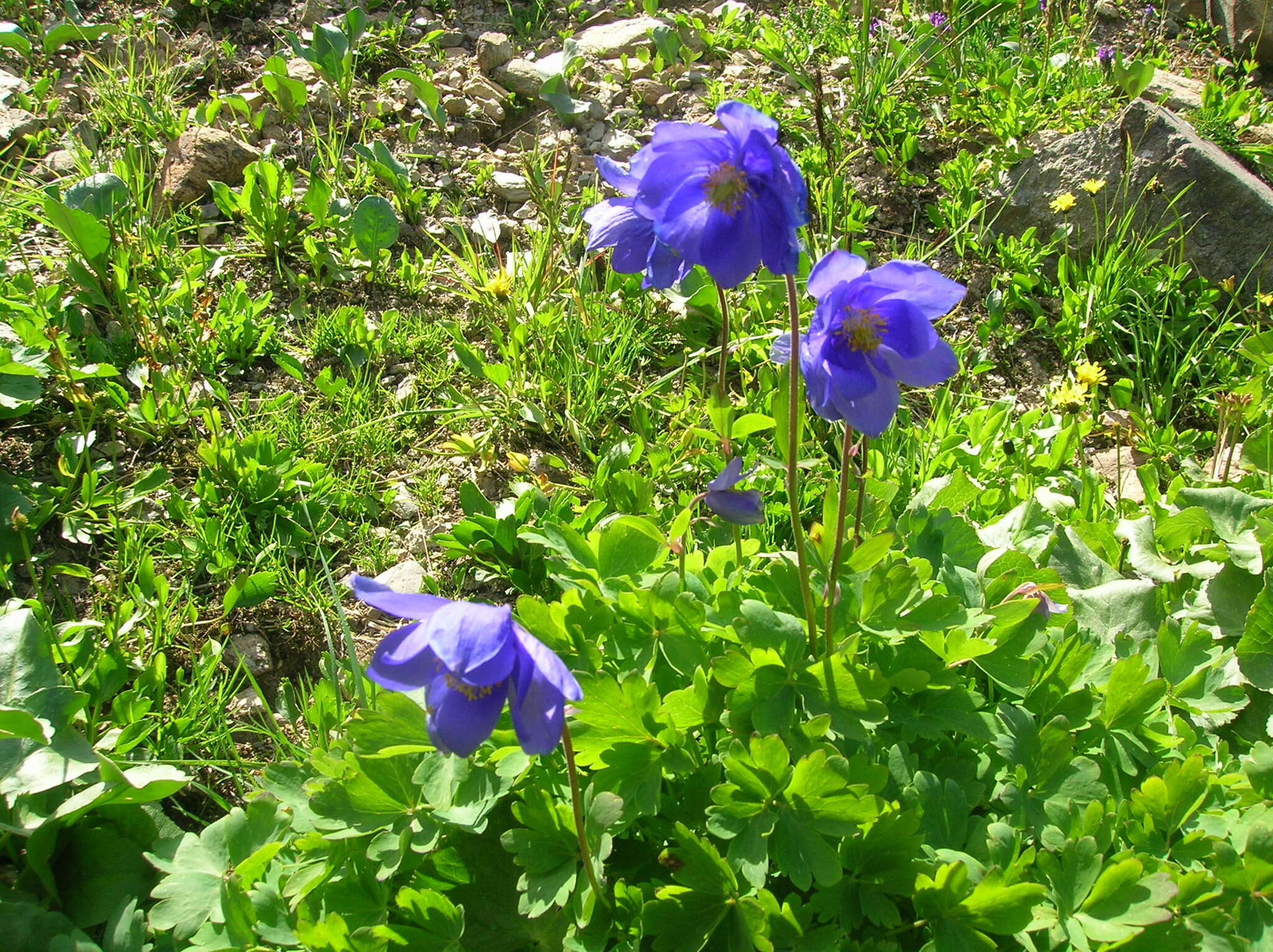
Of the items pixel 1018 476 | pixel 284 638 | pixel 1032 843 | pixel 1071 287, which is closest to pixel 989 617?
pixel 1032 843

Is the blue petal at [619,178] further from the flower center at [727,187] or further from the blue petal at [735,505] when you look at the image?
the blue petal at [735,505]

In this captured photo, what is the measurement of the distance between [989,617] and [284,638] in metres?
1.97

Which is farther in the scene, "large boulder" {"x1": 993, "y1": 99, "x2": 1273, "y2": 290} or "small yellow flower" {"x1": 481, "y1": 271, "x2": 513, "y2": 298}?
"large boulder" {"x1": 993, "y1": 99, "x2": 1273, "y2": 290}

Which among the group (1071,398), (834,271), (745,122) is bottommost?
(1071,398)

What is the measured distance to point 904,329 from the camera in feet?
5.24

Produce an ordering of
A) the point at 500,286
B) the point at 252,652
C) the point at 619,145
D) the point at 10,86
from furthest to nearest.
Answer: the point at 619,145, the point at 10,86, the point at 500,286, the point at 252,652

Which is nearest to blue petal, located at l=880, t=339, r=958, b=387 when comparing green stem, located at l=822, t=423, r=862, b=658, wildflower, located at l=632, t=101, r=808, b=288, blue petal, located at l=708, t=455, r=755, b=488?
green stem, located at l=822, t=423, r=862, b=658

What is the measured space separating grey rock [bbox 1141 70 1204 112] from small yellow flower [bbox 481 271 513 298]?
348 cm

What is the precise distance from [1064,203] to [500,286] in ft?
7.76

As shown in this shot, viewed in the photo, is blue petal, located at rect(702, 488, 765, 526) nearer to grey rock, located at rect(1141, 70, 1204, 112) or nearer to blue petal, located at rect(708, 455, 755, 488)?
blue petal, located at rect(708, 455, 755, 488)

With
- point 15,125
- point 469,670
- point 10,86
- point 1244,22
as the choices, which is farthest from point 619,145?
point 1244,22

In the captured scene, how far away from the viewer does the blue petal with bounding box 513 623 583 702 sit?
1.27 metres

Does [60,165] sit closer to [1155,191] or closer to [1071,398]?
[1071,398]

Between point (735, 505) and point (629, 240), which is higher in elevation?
point (629, 240)
